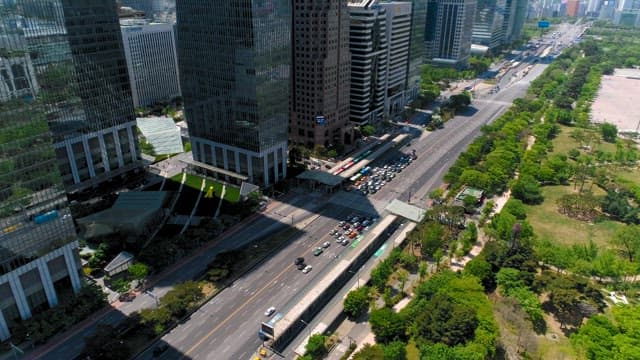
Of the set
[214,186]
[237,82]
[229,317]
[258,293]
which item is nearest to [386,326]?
[258,293]

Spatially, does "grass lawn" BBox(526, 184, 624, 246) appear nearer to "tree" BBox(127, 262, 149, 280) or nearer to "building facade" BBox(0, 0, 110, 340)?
"tree" BBox(127, 262, 149, 280)

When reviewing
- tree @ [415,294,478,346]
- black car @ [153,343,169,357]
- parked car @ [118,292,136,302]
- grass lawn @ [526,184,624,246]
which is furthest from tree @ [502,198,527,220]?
parked car @ [118,292,136,302]

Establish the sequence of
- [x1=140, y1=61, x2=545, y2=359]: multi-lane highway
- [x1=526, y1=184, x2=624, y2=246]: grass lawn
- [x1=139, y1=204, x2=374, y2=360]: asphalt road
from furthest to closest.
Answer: [x1=526, y1=184, x2=624, y2=246]: grass lawn < [x1=140, y1=61, x2=545, y2=359]: multi-lane highway < [x1=139, y1=204, x2=374, y2=360]: asphalt road

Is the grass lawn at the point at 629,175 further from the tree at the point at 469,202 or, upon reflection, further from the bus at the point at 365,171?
the bus at the point at 365,171

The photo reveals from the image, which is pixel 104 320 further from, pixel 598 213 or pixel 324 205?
pixel 598 213

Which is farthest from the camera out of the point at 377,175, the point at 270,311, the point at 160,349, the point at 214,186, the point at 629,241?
the point at 377,175

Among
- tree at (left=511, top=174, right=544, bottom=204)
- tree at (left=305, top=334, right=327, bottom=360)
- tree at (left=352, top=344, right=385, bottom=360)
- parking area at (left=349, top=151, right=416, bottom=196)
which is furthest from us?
parking area at (left=349, top=151, right=416, bottom=196)

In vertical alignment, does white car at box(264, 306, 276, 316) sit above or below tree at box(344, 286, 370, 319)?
below

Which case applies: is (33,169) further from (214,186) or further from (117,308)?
(214,186)
